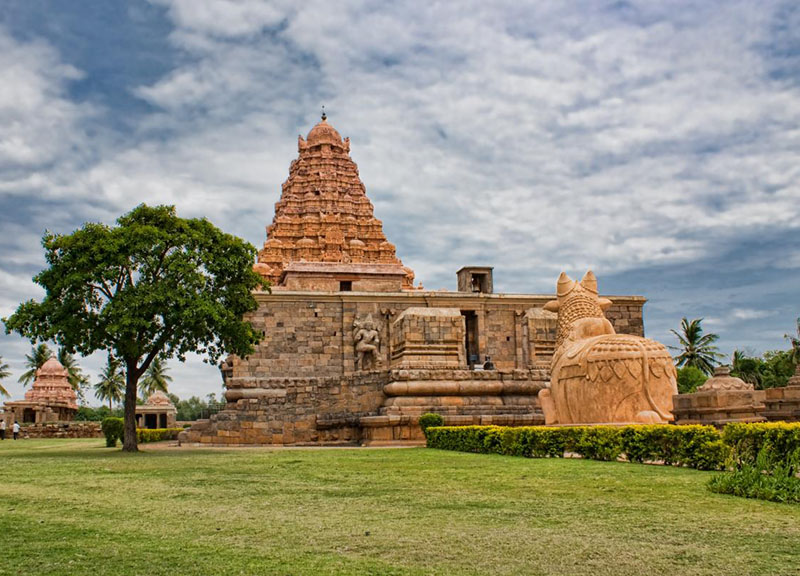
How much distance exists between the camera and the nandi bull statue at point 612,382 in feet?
39.3

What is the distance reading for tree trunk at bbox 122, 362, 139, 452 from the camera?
16797 millimetres

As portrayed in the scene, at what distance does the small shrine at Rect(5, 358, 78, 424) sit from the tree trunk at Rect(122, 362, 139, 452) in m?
32.2

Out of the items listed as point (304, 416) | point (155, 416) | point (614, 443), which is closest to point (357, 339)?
point (304, 416)

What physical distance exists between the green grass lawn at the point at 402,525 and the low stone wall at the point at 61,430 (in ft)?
102

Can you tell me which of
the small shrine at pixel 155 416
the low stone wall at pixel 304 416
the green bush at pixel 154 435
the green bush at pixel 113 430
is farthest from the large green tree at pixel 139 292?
the small shrine at pixel 155 416

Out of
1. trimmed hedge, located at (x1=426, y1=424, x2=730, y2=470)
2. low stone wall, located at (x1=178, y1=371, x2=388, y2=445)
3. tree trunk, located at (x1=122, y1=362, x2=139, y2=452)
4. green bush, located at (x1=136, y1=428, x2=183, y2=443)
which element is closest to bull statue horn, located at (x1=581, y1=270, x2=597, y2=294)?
trimmed hedge, located at (x1=426, y1=424, x2=730, y2=470)

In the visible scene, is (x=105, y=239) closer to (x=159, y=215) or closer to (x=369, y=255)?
(x=159, y=215)

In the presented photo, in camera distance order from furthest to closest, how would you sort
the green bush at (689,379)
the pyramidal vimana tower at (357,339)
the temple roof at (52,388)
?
the temple roof at (52,388) → the green bush at (689,379) → the pyramidal vimana tower at (357,339)

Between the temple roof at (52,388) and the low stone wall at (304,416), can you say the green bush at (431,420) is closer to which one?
the low stone wall at (304,416)

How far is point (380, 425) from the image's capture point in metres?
18.2

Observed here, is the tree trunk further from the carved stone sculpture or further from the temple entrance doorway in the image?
the temple entrance doorway

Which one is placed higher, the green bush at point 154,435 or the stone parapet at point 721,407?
the stone parapet at point 721,407

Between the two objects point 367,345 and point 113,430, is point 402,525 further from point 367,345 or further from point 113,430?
point 367,345

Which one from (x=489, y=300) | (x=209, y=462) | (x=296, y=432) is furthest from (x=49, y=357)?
(x=209, y=462)
